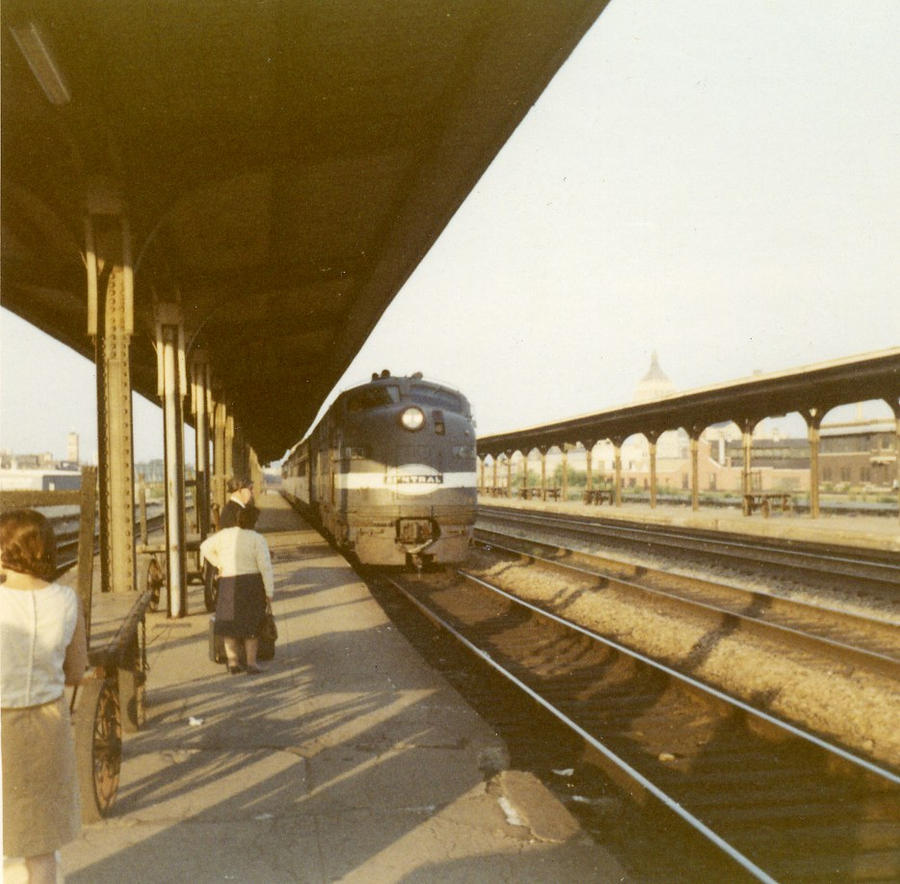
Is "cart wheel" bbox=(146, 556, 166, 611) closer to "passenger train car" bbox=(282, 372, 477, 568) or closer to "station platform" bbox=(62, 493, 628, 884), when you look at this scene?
"station platform" bbox=(62, 493, 628, 884)

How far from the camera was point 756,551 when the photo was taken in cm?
1936

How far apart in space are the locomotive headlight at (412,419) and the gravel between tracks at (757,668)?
10.9ft

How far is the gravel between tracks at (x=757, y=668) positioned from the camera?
23.3 feet

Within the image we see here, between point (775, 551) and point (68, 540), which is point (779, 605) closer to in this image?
point (775, 551)

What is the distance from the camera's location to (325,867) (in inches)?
158

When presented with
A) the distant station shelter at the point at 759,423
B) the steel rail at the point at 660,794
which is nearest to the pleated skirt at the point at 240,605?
the steel rail at the point at 660,794

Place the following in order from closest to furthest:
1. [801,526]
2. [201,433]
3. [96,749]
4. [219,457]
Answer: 1. [96,749]
2. [201,433]
3. [219,457]
4. [801,526]

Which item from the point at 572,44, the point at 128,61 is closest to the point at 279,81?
the point at 128,61

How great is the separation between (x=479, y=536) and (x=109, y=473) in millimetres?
18055

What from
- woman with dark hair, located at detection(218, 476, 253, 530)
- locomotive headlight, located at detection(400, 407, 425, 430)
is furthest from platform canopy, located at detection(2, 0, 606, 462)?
locomotive headlight, located at detection(400, 407, 425, 430)

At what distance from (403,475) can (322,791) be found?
32.6 ft

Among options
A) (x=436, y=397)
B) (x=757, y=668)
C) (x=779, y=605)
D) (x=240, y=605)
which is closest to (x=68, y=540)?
(x=436, y=397)

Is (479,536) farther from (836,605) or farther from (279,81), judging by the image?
(279,81)

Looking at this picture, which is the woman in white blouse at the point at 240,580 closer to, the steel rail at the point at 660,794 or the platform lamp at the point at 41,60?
the steel rail at the point at 660,794
